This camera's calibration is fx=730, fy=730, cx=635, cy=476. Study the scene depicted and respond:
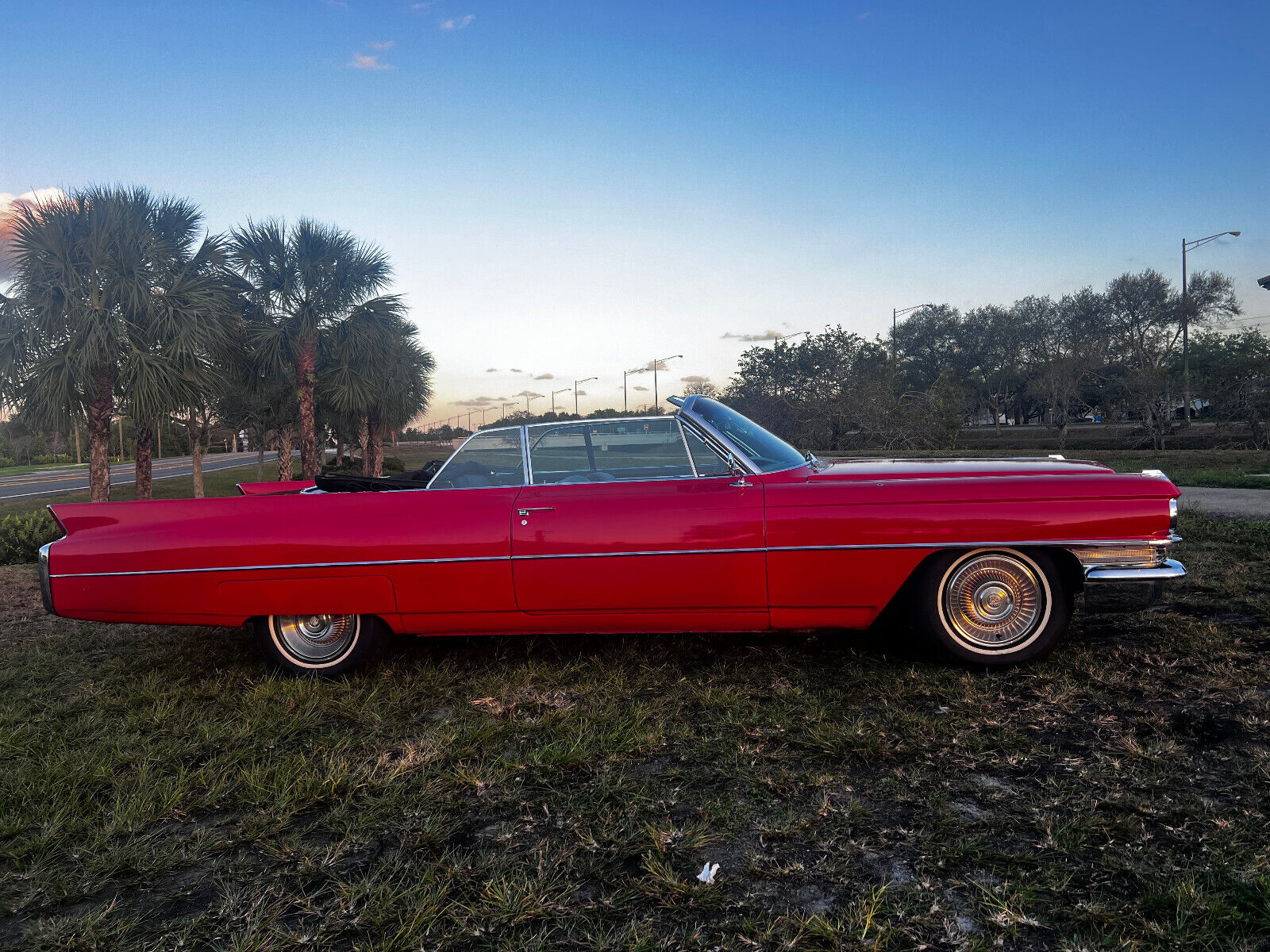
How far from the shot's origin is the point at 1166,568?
3.50m

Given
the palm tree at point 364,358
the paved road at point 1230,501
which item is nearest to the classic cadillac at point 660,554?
the paved road at point 1230,501

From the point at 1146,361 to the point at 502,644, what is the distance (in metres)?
40.7

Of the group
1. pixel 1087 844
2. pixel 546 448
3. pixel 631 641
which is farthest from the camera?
pixel 631 641

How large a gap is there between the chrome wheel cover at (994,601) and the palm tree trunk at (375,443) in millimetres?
23829

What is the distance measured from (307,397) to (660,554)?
17843 mm

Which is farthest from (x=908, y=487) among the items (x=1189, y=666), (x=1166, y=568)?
(x=1189, y=666)

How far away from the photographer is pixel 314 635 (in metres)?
3.92

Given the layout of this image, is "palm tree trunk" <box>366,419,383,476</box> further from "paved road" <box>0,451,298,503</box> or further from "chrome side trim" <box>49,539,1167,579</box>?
"chrome side trim" <box>49,539,1167,579</box>

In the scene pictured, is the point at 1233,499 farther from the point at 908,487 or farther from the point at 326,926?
the point at 326,926

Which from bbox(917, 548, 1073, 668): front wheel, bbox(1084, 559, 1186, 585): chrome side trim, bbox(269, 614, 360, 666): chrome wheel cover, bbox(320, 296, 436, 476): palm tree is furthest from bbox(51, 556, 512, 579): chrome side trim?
bbox(320, 296, 436, 476): palm tree

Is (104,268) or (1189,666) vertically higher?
(104,268)

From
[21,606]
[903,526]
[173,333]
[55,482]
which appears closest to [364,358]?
[173,333]

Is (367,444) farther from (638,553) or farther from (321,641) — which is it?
A: (638,553)

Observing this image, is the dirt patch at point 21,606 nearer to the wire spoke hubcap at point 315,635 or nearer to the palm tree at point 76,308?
the wire spoke hubcap at point 315,635
